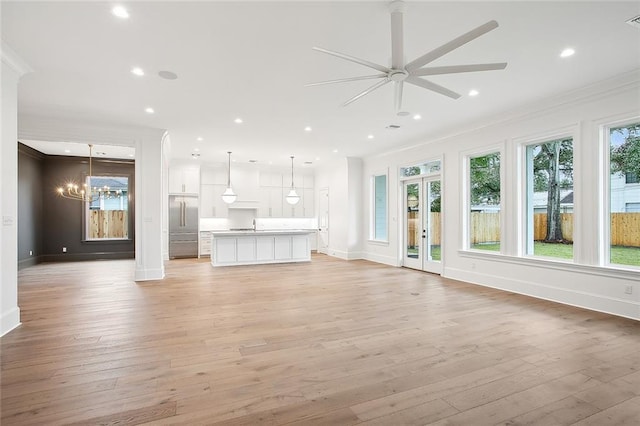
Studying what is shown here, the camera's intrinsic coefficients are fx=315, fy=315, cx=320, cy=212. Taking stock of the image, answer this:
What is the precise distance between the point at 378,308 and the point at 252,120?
3.95m

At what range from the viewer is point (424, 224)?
7.45 meters

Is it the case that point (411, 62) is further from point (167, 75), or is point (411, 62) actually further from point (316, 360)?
point (167, 75)

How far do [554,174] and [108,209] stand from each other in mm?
11215

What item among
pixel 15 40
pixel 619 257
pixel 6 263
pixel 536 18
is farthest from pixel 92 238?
pixel 619 257

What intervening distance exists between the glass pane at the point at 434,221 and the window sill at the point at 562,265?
107 cm

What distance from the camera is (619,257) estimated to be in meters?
4.22

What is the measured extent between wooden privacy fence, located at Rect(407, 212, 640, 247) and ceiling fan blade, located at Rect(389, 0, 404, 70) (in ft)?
12.7

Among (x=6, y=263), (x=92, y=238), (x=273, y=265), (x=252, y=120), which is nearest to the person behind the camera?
(x=6, y=263)

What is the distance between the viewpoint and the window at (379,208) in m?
8.93

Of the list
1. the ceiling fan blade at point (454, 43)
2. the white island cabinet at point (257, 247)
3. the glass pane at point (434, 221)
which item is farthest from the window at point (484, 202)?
the white island cabinet at point (257, 247)

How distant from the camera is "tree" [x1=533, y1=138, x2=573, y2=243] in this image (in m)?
4.86

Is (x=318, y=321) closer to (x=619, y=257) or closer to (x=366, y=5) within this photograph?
(x=366, y=5)

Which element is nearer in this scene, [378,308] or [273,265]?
[378,308]

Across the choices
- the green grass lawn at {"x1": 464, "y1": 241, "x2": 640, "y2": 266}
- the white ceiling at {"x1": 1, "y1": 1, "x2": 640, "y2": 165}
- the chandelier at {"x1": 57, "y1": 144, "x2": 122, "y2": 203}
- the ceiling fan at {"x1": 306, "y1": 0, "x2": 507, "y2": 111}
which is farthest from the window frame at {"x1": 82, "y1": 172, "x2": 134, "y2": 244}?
the green grass lawn at {"x1": 464, "y1": 241, "x2": 640, "y2": 266}
